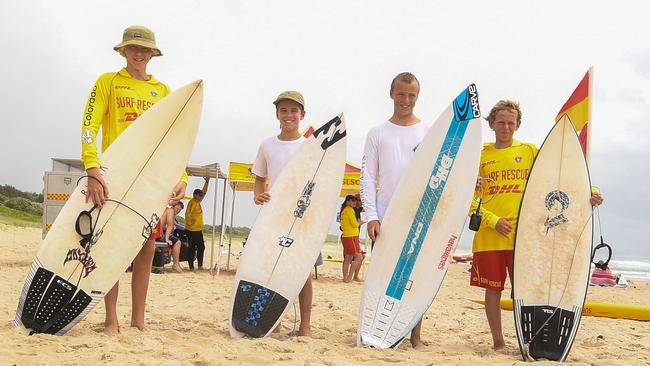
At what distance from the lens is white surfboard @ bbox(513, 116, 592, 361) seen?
3.15m

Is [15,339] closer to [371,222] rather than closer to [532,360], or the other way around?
[371,222]

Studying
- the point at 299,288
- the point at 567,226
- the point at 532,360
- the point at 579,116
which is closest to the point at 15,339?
the point at 299,288

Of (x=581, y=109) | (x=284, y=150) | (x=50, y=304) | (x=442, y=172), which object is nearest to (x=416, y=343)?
(x=442, y=172)

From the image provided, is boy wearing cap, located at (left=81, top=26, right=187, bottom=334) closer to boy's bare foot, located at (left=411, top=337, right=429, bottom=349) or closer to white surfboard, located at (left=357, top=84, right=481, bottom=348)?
white surfboard, located at (left=357, top=84, right=481, bottom=348)

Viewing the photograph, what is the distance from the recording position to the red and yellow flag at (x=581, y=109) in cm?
412

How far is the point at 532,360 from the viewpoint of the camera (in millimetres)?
3062

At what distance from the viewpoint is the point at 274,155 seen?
3.48 meters

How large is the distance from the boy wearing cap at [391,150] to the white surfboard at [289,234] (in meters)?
0.39

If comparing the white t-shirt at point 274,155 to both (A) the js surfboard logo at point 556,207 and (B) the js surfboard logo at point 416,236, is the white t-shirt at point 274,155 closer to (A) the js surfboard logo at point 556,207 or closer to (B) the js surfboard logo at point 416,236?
(B) the js surfboard logo at point 416,236

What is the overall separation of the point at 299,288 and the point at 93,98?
62.9 inches

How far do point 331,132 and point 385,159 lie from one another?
0.59 meters

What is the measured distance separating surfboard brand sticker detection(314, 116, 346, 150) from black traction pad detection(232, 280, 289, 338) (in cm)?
103

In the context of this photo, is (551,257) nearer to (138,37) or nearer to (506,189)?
(506,189)

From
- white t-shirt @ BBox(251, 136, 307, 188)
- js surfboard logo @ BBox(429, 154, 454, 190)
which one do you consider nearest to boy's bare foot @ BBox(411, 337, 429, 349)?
js surfboard logo @ BBox(429, 154, 454, 190)
